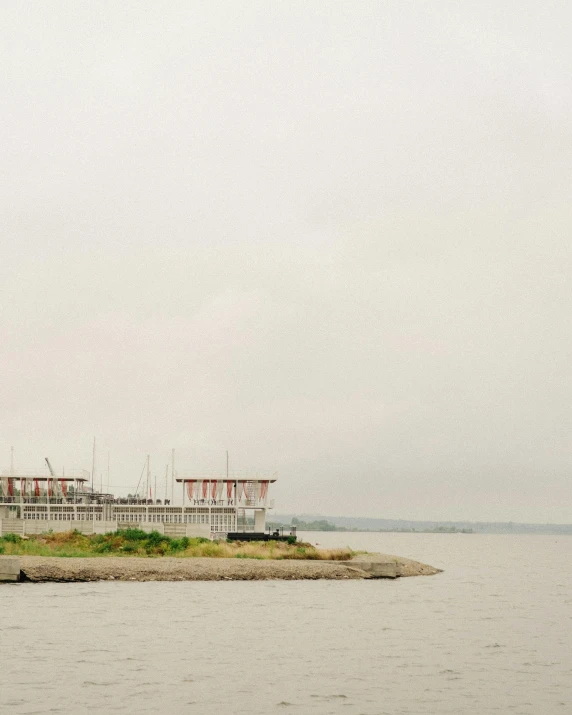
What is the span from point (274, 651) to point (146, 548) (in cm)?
4061

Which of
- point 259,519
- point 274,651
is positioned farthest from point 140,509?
point 274,651

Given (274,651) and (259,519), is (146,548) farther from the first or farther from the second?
(274,651)

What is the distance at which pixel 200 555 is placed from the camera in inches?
2896

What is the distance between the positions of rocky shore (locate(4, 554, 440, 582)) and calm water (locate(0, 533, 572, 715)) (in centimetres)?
307

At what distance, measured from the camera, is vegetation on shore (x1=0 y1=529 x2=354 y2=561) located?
73.1 meters

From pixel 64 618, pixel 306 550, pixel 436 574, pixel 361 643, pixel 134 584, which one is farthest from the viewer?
pixel 436 574

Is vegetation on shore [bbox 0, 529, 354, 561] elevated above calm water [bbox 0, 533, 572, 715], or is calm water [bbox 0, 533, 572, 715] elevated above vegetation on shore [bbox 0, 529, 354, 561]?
vegetation on shore [bbox 0, 529, 354, 561]

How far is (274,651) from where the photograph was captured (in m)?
37.0

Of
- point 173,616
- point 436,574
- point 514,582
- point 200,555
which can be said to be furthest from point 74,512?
point 173,616

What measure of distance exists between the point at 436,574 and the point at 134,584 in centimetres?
3509

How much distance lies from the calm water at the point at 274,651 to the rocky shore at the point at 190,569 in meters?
3.07

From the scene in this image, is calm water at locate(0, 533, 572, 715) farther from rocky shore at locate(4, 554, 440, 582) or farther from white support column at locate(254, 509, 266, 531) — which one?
white support column at locate(254, 509, 266, 531)

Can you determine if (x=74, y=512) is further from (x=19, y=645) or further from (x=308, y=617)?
(x=19, y=645)

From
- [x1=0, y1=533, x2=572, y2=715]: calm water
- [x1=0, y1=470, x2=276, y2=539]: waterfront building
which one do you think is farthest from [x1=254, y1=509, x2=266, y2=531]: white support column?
[x1=0, y1=533, x2=572, y2=715]: calm water
